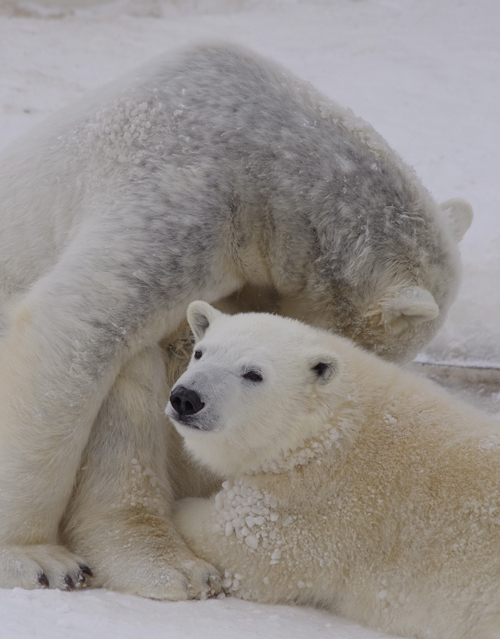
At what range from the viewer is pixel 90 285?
3.19 meters

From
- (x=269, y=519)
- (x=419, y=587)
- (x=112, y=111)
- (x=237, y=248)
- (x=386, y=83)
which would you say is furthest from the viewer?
(x=386, y=83)

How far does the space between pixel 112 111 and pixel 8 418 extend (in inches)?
58.4

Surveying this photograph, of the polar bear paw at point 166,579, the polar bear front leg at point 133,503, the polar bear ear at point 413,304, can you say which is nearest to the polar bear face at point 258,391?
the polar bear front leg at point 133,503

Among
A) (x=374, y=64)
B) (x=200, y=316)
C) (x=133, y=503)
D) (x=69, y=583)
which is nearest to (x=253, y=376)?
(x=200, y=316)

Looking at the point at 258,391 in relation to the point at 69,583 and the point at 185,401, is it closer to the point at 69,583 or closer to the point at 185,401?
the point at 185,401

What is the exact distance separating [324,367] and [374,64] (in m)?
6.30

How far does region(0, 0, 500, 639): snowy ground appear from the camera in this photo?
6.04 metres

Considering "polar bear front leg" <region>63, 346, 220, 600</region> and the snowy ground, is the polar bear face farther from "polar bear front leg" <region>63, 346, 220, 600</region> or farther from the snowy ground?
the snowy ground

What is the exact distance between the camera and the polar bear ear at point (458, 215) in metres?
4.23

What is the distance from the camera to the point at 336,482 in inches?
118

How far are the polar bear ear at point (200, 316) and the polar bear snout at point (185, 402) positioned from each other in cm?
46

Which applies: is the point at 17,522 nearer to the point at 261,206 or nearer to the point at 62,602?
the point at 62,602

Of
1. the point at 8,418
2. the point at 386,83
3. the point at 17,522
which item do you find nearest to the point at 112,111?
the point at 8,418

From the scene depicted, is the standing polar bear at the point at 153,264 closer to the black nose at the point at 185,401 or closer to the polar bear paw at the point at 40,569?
the polar bear paw at the point at 40,569
